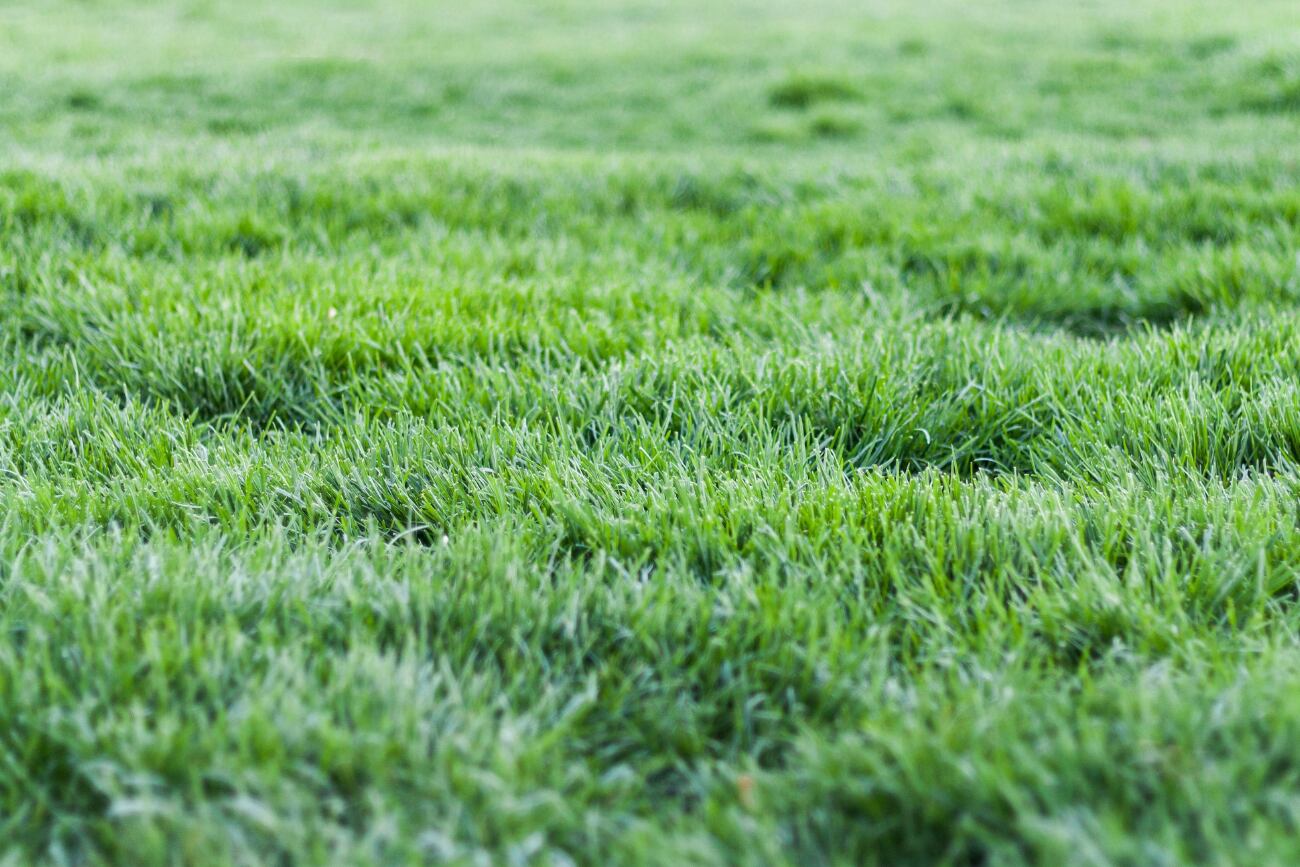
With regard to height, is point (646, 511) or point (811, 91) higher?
point (811, 91)

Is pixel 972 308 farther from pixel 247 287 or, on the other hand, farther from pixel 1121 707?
pixel 247 287

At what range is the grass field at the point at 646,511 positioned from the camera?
1104mm

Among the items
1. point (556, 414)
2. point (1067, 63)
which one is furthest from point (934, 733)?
point (1067, 63)

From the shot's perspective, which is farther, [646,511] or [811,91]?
[811,91]

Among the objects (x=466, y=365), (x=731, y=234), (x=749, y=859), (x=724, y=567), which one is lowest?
(x=749, y=859)

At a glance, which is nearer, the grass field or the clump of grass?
the grass field

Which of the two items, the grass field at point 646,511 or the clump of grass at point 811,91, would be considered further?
Answer: the clump of grass at point 811,91

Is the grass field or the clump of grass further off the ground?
the clump of grass

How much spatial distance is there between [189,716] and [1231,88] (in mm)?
8431

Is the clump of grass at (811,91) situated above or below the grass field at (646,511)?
above

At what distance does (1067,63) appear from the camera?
28.3ft

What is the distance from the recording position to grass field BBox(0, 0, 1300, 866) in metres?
1.10

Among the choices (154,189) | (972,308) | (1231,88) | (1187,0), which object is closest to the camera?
(972,308)

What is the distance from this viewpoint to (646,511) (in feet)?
5.59
